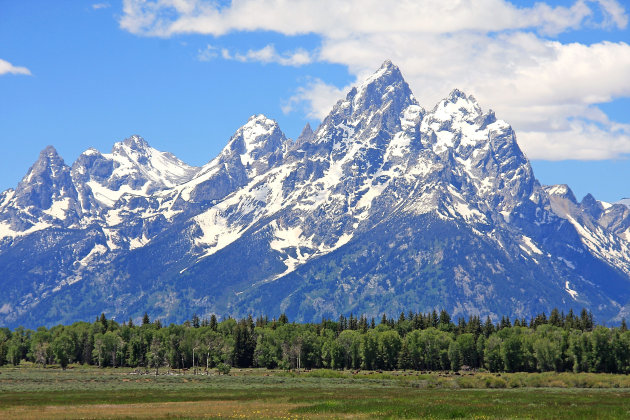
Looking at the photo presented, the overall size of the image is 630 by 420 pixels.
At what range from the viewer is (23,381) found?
611ft

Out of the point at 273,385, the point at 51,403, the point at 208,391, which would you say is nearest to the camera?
the point at 51,403

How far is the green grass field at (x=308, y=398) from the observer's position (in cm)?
11469

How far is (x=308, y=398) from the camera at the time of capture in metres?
141

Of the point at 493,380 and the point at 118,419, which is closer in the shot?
the point at 118,419

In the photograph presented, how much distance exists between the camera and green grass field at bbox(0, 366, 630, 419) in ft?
376

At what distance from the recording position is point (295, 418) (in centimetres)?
10825

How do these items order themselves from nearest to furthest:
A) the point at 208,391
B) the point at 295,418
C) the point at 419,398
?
1. the point at 295,418
2. the point at 419,398
3. the point at 208,391

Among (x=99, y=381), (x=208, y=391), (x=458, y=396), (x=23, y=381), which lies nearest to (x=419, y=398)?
(x=458, y=396)

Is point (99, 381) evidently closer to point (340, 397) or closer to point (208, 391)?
point (208, 391)

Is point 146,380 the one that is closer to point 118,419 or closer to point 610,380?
point 118,419

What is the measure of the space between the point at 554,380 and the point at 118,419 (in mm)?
112002

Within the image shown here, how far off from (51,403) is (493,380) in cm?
9335

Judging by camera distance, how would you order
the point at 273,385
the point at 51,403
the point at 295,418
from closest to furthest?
the point at 295,418 → the point at 51,403 → the point at 273,385

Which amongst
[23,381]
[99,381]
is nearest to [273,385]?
[99,381]
